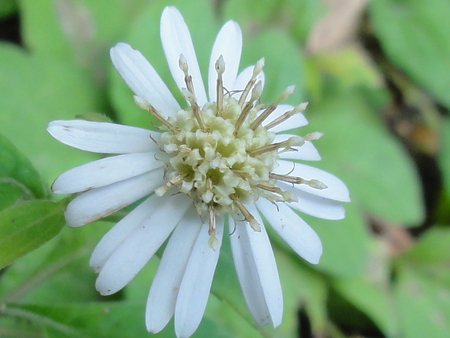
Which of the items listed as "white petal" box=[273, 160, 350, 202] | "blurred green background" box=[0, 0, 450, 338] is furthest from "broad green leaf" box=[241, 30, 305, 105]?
"white petal" box=[273, 160, 350, 202]

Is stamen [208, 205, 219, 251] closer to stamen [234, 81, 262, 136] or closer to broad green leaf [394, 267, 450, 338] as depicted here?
stamen [234, 81, 262, 136]

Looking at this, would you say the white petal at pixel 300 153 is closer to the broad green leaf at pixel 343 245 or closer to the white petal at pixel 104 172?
the white petal at pixel 104 172

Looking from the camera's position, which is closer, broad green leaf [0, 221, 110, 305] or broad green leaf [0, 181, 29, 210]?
broad green leaf [0, 181, 29, 210]

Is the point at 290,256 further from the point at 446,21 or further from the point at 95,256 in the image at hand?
the point at 446,21

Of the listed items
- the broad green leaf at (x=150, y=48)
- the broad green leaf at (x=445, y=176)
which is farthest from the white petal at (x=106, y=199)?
the broad green leaf at (x=445, y=176)

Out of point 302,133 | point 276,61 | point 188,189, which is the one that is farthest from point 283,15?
point 188,189

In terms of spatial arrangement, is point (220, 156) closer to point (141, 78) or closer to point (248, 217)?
point (248, 217)

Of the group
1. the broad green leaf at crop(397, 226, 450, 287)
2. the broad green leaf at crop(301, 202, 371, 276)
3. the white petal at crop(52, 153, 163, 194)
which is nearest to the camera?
the white petal at crop(52, 153, 163, 194)
